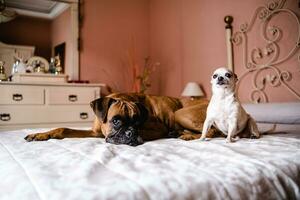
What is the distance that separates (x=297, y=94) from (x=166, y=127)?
1397mm

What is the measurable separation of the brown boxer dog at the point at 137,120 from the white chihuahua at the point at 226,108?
20 centimetres

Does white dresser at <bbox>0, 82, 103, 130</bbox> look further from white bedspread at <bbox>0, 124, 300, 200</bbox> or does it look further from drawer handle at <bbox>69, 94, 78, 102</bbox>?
white bedspread at <bbox>0, 124, 300, 200</bbox>

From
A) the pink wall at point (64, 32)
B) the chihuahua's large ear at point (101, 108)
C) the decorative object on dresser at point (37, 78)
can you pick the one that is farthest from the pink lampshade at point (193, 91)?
the chihuahua's large ear at point (101, 108)

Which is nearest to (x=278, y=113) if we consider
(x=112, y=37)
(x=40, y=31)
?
(x=112, y=37)

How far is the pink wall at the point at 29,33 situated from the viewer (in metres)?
3.37

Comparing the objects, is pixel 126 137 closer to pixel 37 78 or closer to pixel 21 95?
pixel 21 95

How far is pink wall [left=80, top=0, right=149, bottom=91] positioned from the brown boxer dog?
2.26m

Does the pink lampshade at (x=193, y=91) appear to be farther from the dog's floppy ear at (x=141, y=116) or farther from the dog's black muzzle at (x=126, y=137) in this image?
the dog's black muzzle at (x=126, y=137)

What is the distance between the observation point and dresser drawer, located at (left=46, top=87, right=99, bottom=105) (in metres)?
3.01

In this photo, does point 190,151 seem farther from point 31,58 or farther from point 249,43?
point 31,58

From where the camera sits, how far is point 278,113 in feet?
6.60

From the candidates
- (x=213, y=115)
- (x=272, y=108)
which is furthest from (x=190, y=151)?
(x=272, y=108)

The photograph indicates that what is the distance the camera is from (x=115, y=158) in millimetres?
916

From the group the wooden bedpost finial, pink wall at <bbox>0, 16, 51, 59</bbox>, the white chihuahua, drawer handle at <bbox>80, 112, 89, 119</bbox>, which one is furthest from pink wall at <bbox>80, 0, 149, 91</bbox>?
the white chihuahua
